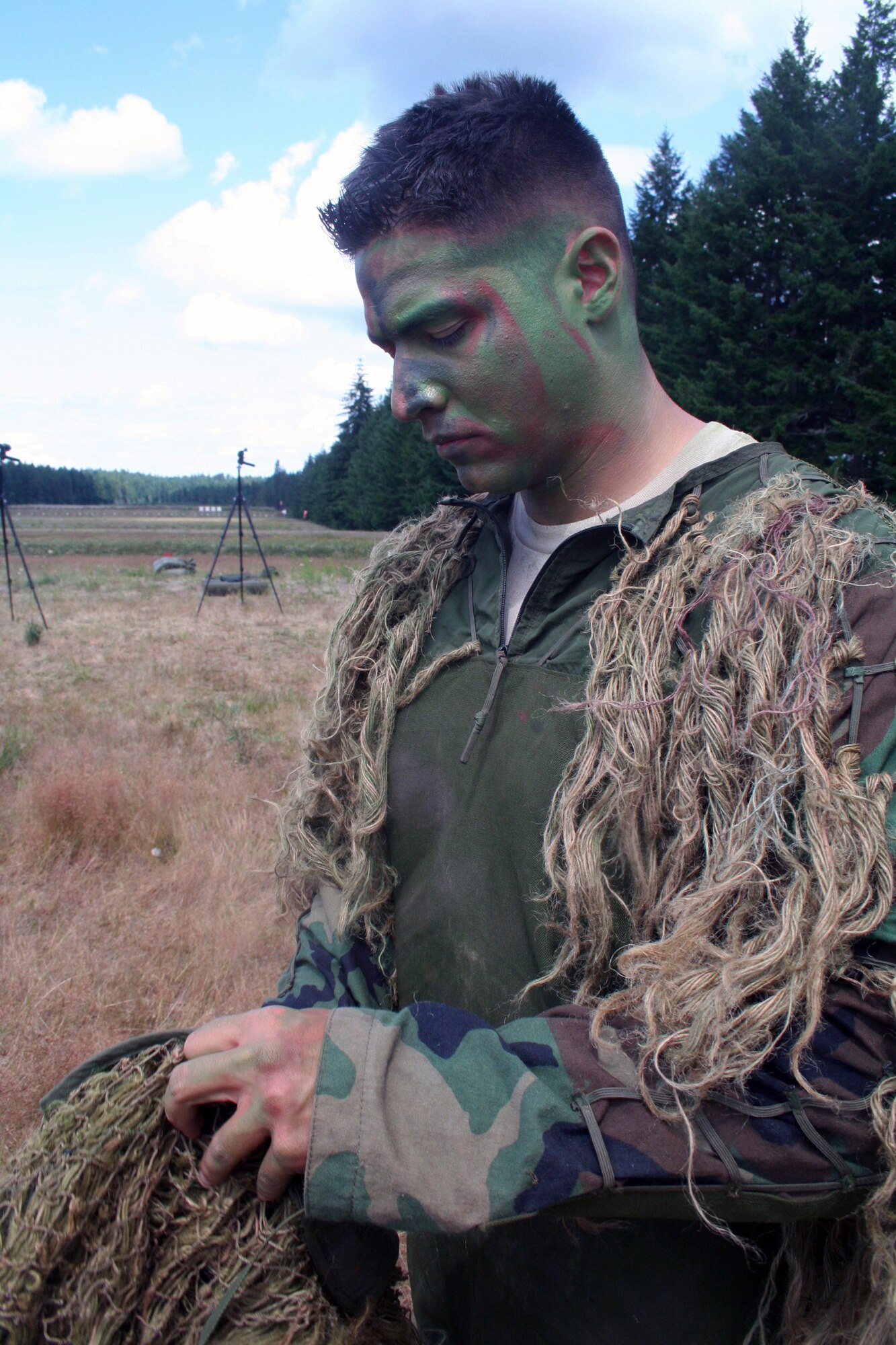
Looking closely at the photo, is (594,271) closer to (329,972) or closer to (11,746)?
(329,972)

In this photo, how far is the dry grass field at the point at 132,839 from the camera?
3.92 metres

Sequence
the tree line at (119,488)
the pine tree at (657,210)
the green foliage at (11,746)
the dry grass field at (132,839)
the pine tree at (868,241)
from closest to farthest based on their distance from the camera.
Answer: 1. the dry grass field at (132,839)
2. the green foliage at (11,746)
3. the pine tree at (868,241)
4. the pine tree at (657,210)
5. the tree line at (119,488)

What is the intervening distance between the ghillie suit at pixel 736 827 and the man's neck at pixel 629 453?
0.51ft

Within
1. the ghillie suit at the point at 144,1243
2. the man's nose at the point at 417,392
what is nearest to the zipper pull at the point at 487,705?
the man's nose at the point at 417,392

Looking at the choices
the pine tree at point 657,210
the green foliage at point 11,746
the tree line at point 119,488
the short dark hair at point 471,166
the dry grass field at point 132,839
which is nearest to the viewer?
the short dark hair at point 471,166

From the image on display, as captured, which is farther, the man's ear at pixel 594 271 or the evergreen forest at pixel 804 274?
the evergreen forest at pixel 804 274

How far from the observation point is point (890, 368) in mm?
22312

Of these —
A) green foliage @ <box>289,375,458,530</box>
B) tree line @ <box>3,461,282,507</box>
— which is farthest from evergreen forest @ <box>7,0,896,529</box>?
tree line @ <box>3,461,282,507</box>

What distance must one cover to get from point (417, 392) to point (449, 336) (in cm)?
10

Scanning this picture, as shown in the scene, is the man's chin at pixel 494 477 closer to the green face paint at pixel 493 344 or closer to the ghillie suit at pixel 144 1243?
the green face paint at pixel 493 344

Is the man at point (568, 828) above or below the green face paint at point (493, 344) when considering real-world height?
below

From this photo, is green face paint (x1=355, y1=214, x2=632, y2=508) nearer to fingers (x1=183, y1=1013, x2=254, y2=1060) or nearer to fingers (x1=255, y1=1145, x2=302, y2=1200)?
fingers (x1=183, y1=1013, x2=254, y2=1060)

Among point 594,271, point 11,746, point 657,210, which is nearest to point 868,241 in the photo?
point 657,210

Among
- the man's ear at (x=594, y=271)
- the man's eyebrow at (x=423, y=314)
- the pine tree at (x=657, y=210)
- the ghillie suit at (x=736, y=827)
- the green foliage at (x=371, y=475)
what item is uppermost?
the pine tree at (x=657, y=210)
